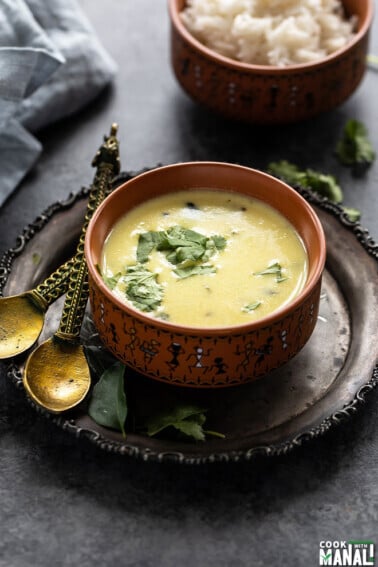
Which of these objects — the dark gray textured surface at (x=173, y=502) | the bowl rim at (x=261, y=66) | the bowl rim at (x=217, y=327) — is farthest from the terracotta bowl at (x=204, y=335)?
the bowl rim at (x=261, y=66)

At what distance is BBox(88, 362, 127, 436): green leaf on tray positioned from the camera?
1803mm

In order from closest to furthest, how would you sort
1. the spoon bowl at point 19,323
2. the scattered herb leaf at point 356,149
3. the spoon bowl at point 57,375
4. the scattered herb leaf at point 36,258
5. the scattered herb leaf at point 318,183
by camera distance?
the spoon bowl at point 57,375
the spoon bowl at point 19,323
the scattered herb leaf at point 36,258
the scattered herb leaf at point 318,183
the scattered herb leaf at point 356,149

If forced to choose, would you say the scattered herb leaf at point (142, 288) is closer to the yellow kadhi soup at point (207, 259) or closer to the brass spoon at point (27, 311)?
the yellow kadhi soup at point (207, 259)

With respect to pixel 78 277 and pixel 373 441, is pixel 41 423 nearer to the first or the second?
pixel 78 277

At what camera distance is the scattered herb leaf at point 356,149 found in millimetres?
Answer: 2613

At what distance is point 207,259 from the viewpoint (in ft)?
6.36

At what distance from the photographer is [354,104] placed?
285 cm

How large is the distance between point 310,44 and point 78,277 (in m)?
1.08

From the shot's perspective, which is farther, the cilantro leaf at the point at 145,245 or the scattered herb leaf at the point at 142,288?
the cilantro leaf at the point at 145,245

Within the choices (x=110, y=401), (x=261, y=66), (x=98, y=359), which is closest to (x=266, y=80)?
(x=261, y=66)

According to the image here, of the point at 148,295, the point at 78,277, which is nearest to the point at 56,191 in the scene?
the point at 78,277

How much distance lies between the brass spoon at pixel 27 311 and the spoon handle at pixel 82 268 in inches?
1.1

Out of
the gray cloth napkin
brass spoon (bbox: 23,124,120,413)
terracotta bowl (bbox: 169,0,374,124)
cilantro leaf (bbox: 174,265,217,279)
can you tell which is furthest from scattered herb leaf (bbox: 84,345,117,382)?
terracotta bowl (bbox: 169,0,374,124)

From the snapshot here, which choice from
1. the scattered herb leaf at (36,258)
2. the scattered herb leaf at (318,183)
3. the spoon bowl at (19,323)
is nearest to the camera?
the spoon bowl at (19,323)
